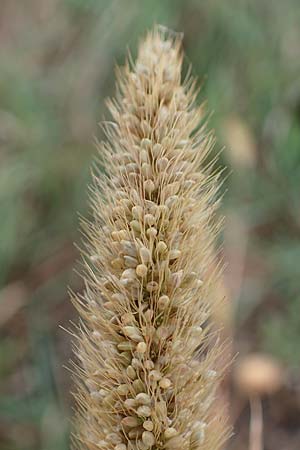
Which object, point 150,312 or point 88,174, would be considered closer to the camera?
point 150,312

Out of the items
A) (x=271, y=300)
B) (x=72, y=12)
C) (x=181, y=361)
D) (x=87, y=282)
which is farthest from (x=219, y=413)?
(x=72, y=12)

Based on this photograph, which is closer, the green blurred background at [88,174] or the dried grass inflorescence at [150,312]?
the dried grass inflorescence at [150,312]

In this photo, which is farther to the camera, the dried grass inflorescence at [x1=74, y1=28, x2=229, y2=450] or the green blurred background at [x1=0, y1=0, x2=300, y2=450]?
the green blurred background at [x1=0, y1=0, x2=300, y2=450]

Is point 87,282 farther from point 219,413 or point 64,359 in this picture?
point 64,359
